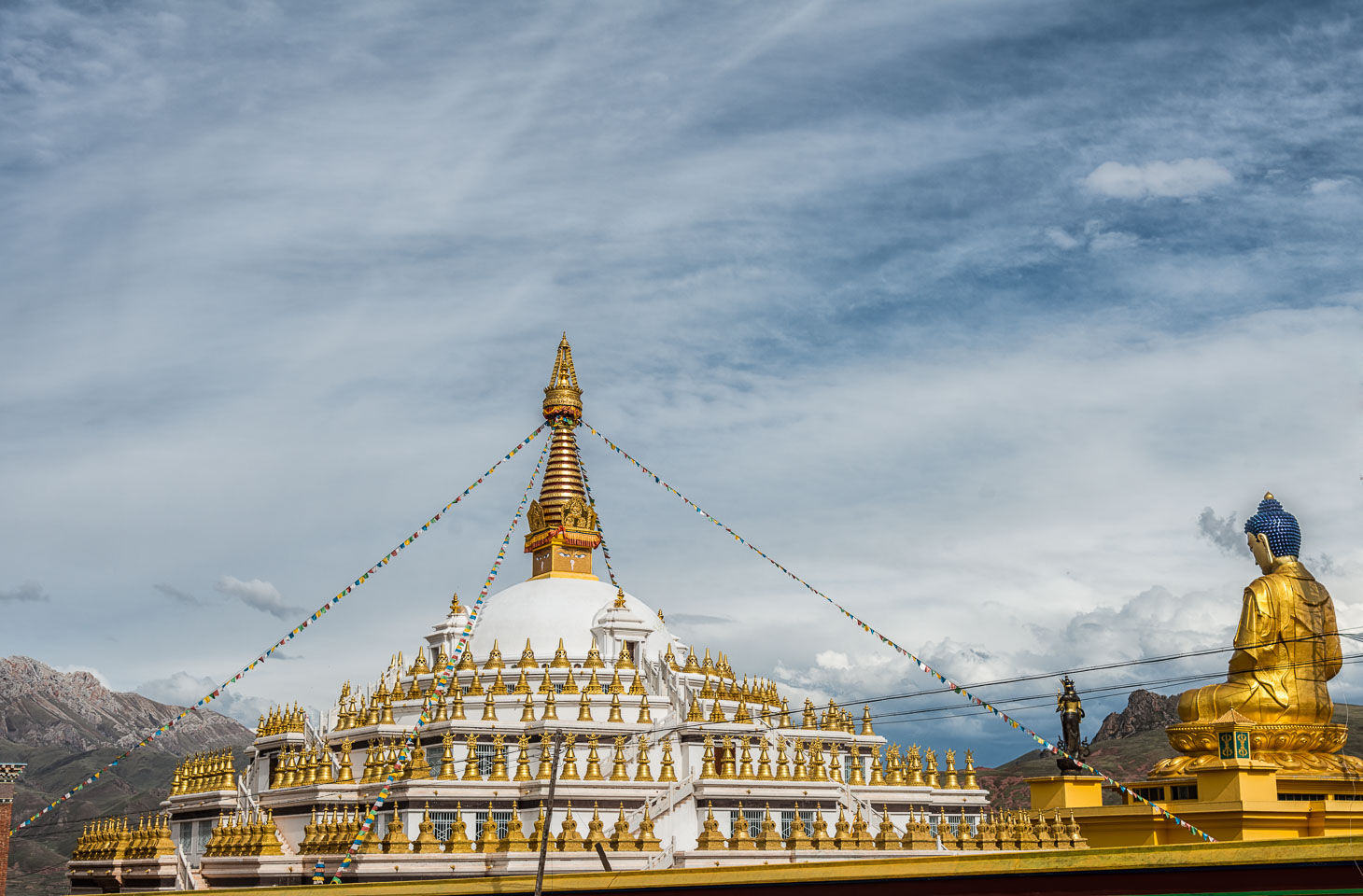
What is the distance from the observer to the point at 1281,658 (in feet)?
116

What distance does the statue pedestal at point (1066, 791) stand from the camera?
35.4m

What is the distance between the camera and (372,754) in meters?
36.9

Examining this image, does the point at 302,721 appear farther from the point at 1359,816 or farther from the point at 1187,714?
the point at 1359,816

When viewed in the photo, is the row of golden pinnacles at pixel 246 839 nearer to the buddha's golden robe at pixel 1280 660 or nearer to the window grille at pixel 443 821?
the window grille at pixel 443 821

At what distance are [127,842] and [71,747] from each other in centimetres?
14063

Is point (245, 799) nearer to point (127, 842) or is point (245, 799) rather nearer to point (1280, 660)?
point (127, 842)

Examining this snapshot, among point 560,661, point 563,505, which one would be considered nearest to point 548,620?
point 560,661

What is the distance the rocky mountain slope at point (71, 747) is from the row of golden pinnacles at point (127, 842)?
213 feet

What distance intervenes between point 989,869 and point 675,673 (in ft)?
69.6

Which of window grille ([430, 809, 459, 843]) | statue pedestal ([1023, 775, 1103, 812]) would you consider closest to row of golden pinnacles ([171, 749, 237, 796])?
window grille ([430, 809, 459, 843])

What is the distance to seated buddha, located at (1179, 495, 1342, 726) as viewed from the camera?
114ft

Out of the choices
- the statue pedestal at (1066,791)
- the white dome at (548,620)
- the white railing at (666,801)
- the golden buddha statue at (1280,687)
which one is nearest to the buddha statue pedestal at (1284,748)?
the golden buddha statue at (1280,687)

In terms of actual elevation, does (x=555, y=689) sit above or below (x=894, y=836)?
above

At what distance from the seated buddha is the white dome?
17410mm
